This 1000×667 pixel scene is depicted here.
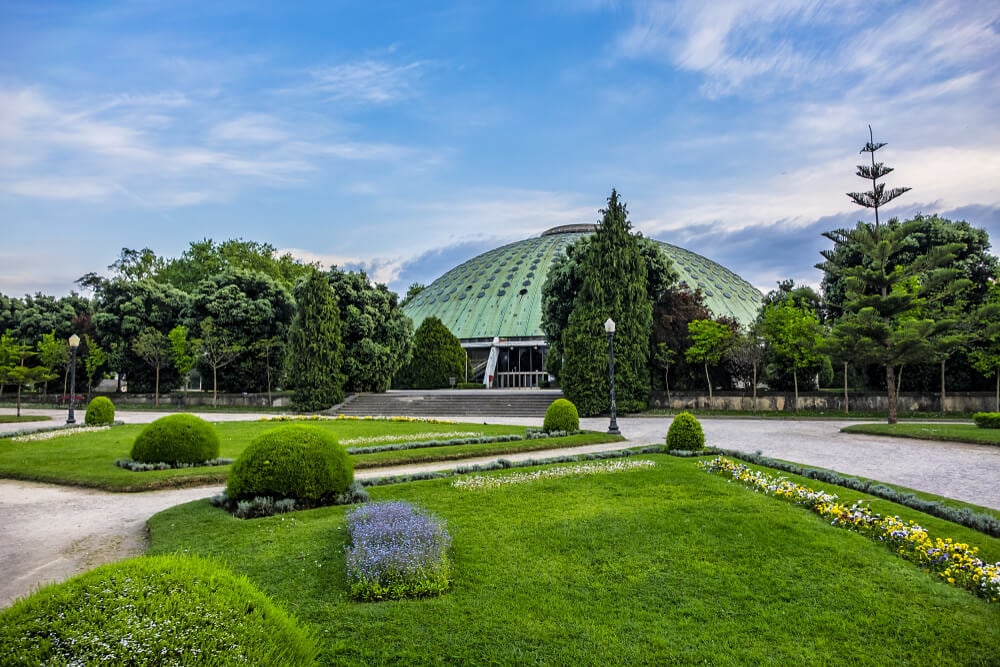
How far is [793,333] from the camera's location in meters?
24.6

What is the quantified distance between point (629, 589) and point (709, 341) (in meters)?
23.1

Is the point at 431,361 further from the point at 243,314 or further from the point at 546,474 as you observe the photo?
the point at 546,474

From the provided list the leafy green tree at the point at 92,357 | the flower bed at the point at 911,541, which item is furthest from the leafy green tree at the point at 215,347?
the flower bed at the point at 911,541

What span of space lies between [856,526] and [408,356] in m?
30.6

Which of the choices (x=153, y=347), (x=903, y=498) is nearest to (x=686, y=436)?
(x=903, y=498)

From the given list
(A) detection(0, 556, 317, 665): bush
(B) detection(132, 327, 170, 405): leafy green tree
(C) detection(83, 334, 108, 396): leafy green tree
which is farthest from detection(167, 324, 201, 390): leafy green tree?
(A) detection(0, 556, 317, 665): bush

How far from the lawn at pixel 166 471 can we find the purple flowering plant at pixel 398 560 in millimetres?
5450

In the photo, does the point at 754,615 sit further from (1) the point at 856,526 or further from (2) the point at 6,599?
(2) the point at 6,599

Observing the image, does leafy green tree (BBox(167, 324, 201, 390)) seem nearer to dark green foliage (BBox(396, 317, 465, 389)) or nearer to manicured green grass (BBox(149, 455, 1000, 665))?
dark green foliage (BBox(396, 317, 465, 389))

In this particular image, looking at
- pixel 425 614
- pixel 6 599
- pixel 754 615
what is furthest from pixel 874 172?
pixel 6 599

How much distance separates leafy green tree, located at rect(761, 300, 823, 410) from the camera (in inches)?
932

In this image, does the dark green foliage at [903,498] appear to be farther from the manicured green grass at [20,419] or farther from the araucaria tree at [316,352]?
the manicured green grass at [20,419]

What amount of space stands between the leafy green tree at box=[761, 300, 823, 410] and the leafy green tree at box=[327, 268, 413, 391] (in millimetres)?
19349

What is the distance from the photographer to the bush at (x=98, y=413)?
1998 centimetres
